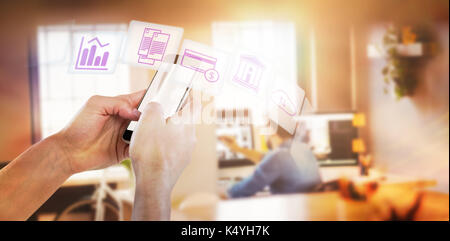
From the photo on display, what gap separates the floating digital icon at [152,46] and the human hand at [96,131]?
0.08 metres

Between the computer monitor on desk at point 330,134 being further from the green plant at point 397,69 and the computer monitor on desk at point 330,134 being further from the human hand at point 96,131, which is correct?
the human hand at point 96,131

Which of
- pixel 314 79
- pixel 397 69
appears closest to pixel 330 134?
pixel 314 79

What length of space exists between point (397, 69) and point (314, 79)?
42 centimetres

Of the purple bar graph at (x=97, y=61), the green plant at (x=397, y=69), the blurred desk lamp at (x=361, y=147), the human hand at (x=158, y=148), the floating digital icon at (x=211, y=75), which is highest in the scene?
the green plant at (x=397, y=69)

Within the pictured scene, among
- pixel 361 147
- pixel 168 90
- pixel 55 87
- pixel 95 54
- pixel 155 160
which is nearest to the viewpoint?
pixel 155 160

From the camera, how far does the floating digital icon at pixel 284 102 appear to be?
0.80 meters

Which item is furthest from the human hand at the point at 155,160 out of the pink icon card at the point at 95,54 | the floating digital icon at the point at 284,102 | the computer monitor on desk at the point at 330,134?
the computer monitor on desk at the point at 330,134

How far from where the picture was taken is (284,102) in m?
0.80

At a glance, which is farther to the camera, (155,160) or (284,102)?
(284,102)

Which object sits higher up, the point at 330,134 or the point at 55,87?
the point at 55,87

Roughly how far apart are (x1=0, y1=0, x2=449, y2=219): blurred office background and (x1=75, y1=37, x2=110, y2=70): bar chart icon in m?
0.77

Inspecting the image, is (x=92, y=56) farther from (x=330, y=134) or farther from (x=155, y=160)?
(x=330, y=134)

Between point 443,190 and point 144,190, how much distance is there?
1625mm
